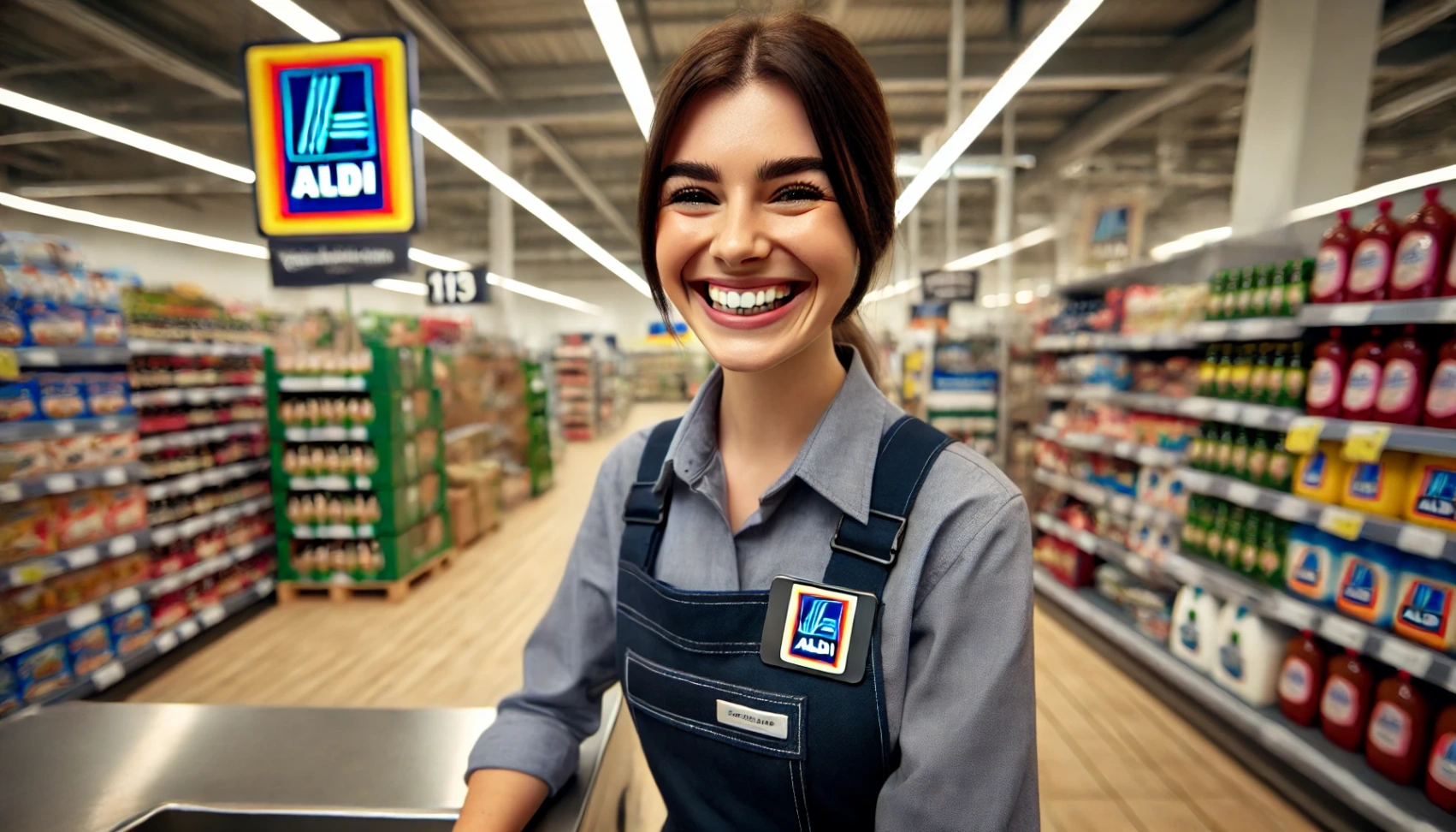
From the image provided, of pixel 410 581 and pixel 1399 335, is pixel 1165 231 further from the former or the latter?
pixel 410 581

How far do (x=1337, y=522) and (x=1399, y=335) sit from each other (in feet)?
2.31

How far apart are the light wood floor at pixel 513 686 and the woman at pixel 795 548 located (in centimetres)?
93

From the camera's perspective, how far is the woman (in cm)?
74

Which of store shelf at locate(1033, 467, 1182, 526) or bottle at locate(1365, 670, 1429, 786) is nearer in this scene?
bottle at locate(1365, 670, 1429, 786)

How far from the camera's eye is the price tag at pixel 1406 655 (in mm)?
2002

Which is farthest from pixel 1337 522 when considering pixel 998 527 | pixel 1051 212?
pixel 1051 212

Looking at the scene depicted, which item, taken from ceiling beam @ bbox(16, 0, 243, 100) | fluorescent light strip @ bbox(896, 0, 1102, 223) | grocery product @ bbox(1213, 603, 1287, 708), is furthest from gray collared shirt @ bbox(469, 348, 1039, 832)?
ceiling beam @ bbox(16, 0, 243, 100)

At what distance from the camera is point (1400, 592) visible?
217cm

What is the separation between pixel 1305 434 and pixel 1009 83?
3039mm

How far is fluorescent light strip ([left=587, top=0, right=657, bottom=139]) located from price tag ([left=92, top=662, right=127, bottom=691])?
3752mm

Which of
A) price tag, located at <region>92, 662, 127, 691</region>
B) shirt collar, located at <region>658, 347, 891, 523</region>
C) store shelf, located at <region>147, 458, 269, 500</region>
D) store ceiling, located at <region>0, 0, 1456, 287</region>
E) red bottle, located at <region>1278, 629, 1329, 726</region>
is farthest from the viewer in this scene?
store ceiling, located at <region>0, 0, 1456, 287</region>

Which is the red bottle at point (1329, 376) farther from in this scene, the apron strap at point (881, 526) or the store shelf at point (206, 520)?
the store shelf at point (206, 520)

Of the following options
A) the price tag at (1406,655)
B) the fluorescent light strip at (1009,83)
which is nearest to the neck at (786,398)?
the fluorescent light strip at (1009,83)

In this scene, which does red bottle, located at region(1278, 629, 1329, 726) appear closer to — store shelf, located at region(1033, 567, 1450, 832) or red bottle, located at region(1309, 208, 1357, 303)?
store shelf, located at region(1033, 567, 1450, 832)
